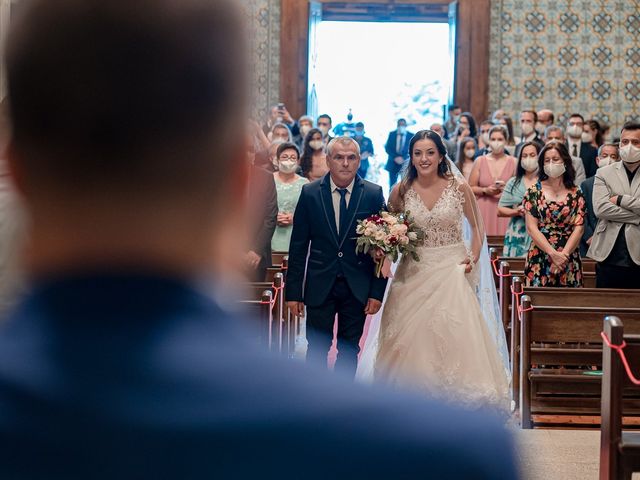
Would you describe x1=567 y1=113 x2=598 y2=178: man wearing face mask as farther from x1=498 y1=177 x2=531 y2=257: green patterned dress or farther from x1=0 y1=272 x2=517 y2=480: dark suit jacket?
x1=0 y1=272 x2=517 y2=480: dark suit jacket

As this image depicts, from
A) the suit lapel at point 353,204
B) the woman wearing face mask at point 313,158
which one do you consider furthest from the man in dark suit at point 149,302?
the woman wearing face mask at point 313,158

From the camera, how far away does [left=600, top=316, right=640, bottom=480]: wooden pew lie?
5102 millimetres

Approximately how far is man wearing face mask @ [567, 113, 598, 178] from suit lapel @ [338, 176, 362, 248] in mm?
7937

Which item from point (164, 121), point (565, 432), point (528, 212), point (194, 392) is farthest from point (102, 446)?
point (528, 212)

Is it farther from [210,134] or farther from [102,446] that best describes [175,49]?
[102,446]

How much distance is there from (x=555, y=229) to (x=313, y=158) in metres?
5.18

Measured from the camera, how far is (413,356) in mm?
8383

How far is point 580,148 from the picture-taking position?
1608 centimetres

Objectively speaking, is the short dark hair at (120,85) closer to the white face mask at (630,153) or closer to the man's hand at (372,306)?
the man's hand at (372,306)

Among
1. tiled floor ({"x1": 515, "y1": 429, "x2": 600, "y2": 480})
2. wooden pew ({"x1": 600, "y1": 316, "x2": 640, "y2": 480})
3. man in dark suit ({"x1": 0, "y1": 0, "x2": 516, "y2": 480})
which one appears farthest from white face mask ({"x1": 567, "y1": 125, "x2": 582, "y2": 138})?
man in dark suit ({"x1": 0, "y1": 0, "x2": 516, "y2": 480})

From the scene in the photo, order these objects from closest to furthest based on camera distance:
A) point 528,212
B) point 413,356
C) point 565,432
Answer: point 565,432 < point 413,356 < point 528,212

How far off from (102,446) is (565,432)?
291 inches

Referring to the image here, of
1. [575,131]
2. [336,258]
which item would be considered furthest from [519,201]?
[336,258]

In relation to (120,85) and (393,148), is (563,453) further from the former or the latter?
(393,148)
